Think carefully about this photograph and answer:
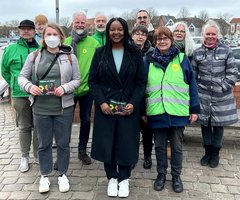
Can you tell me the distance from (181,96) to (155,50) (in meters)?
0.58

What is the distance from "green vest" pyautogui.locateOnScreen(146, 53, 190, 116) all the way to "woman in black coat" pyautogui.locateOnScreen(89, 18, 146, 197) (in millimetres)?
153

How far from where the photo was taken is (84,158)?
4.55 meters

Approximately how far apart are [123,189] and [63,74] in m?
1.42

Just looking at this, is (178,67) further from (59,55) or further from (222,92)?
(59,55)

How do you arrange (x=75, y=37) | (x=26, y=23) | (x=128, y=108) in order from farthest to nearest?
1. (x=75, y=37)
2. (x=26, y=23)
3. (x=128, y=108)

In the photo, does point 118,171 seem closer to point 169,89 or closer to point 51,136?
point 51,136

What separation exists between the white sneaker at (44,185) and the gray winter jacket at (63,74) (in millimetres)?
890

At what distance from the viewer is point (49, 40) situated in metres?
3.59

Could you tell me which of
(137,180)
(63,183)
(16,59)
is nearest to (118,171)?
(137,180)

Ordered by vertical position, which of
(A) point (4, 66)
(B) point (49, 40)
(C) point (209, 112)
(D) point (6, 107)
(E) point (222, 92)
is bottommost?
(D) point (6, 107)

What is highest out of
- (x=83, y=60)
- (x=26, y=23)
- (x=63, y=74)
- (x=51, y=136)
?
(x=26, y=23)

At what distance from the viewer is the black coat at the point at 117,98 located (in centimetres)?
345

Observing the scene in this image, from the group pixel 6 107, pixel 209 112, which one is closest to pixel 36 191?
pixel 209 112

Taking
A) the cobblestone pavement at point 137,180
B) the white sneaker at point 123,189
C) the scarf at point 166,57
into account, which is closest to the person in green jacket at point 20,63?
the cobblestone pavement at point 137,180
